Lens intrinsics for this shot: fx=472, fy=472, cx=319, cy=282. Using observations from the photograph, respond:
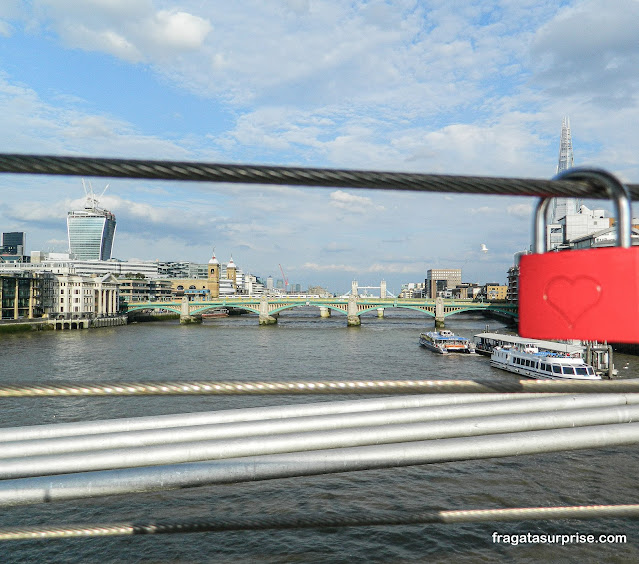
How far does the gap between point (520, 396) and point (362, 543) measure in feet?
26.0

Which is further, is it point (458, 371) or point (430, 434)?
point (458, 371)

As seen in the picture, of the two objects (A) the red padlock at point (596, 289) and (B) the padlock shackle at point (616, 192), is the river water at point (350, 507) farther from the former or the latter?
(B) the padlock shackle at point (616, 192)

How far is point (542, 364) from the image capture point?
2383cm

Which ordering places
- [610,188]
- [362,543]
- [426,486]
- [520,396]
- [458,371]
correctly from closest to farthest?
[610,188] → [520,396] → [362,543] → [426,486] → [458,371]

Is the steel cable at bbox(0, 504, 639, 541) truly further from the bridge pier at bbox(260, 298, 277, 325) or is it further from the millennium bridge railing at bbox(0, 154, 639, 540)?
the bridge pier at bbox(260, 298, 277, 325)

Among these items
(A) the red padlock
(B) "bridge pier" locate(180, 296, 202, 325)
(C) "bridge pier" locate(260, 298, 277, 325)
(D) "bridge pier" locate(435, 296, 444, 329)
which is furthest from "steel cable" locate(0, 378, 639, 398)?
(B) "bridge pier" locate(180, 296, 202, 325)

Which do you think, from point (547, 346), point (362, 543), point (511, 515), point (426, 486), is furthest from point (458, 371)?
point (511, 515)

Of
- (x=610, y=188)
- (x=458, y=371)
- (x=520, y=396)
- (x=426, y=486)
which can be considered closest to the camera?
(x=610, y=188)

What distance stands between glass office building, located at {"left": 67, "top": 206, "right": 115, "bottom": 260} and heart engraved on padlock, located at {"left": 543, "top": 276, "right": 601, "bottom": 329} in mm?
151561

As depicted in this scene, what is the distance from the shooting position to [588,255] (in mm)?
1366

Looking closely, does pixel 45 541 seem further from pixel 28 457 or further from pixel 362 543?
pixel 28 457

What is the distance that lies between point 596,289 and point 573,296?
0.06 meters

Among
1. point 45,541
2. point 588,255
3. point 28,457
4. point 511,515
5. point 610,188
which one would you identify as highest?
point 610,188

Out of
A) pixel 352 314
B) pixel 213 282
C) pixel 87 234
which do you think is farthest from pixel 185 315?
pixel 87 234
